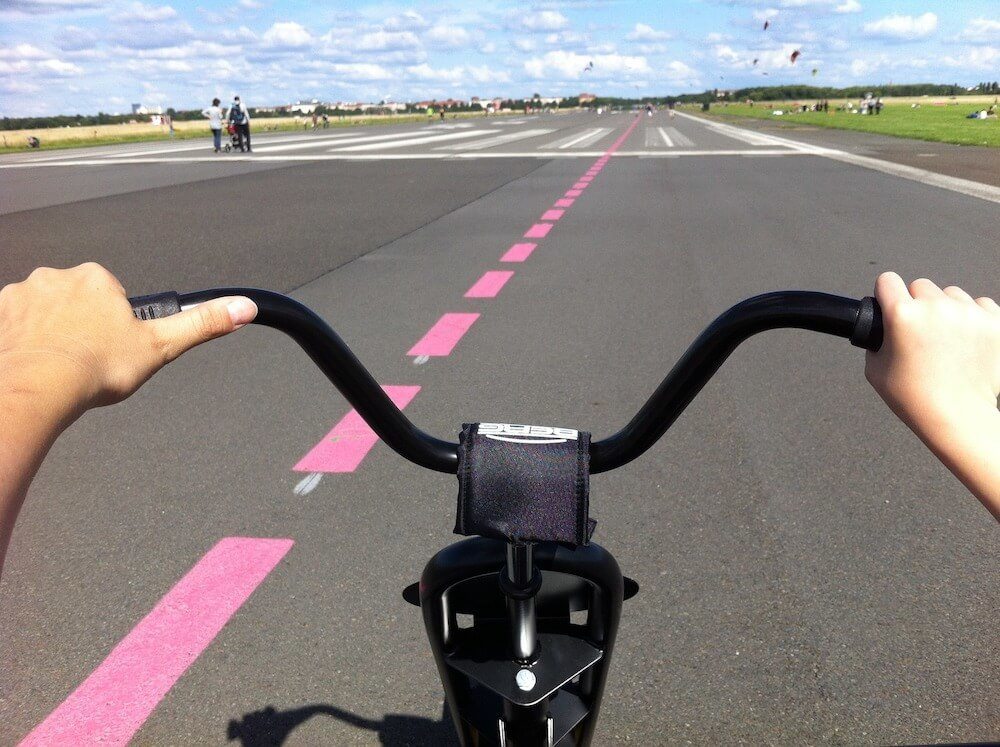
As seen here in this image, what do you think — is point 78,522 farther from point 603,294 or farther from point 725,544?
point 603,294

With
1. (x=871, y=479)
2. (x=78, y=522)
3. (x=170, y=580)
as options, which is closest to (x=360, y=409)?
(x=170, y=580)

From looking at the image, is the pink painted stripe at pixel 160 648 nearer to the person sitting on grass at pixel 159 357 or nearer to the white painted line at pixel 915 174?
the person sitting on grass at pixel 159 357

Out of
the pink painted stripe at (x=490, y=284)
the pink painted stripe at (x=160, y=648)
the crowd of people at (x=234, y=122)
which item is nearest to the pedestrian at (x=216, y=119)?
the crowd of people at (x=234, y=122)

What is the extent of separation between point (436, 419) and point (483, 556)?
304 cm

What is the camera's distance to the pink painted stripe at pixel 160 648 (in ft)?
7.37

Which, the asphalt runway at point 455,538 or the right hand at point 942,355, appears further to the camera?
the asphalt runway at point 455,538

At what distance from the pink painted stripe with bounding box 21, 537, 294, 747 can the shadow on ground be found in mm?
311

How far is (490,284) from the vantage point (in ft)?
24.9

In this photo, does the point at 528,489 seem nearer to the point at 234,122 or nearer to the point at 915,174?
the point at 915,174

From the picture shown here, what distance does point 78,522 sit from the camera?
3.33m

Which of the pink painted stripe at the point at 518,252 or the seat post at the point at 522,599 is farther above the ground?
the seat post at the point at 522,599

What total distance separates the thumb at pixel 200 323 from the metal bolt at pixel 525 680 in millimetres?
677

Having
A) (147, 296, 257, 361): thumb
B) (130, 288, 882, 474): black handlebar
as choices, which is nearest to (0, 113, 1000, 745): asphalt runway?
(130, 288, 882, 474): black handlebar

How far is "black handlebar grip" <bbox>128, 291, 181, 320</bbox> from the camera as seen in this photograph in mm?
896
